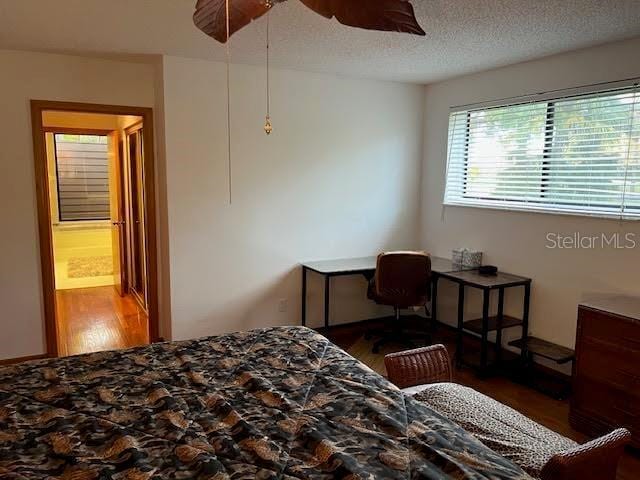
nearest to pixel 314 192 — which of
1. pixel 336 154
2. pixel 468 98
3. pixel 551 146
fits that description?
pixel 336 154

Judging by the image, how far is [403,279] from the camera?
4.11m

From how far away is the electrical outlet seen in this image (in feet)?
14.6

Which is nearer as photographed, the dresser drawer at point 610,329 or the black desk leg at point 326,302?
the dresser drawer at point 610,329

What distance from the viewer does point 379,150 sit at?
4.80 m

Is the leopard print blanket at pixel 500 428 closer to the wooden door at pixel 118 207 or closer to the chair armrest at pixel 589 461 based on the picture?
the chair armrest at pixel 589 461

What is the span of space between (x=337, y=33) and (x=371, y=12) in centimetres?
149

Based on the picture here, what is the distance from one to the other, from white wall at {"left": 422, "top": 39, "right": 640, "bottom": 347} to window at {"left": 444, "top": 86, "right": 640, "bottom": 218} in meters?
0.11

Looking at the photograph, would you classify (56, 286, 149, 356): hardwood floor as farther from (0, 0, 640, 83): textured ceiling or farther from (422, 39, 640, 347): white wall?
(422, 39, 640, 347): white wall

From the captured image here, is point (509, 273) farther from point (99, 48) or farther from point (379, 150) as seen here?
point (99, 48)

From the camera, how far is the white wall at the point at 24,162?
369 centimetres

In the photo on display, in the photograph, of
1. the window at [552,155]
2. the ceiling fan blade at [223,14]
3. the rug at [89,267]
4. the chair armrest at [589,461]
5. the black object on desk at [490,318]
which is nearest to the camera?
the chair armrest at [589,461]

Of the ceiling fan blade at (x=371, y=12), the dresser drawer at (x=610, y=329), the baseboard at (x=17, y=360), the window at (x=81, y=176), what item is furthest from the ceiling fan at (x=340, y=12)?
the window at (x=81, y=176)

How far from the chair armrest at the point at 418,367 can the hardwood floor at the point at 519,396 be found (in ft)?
3.44

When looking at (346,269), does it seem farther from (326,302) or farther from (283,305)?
(283,305)
